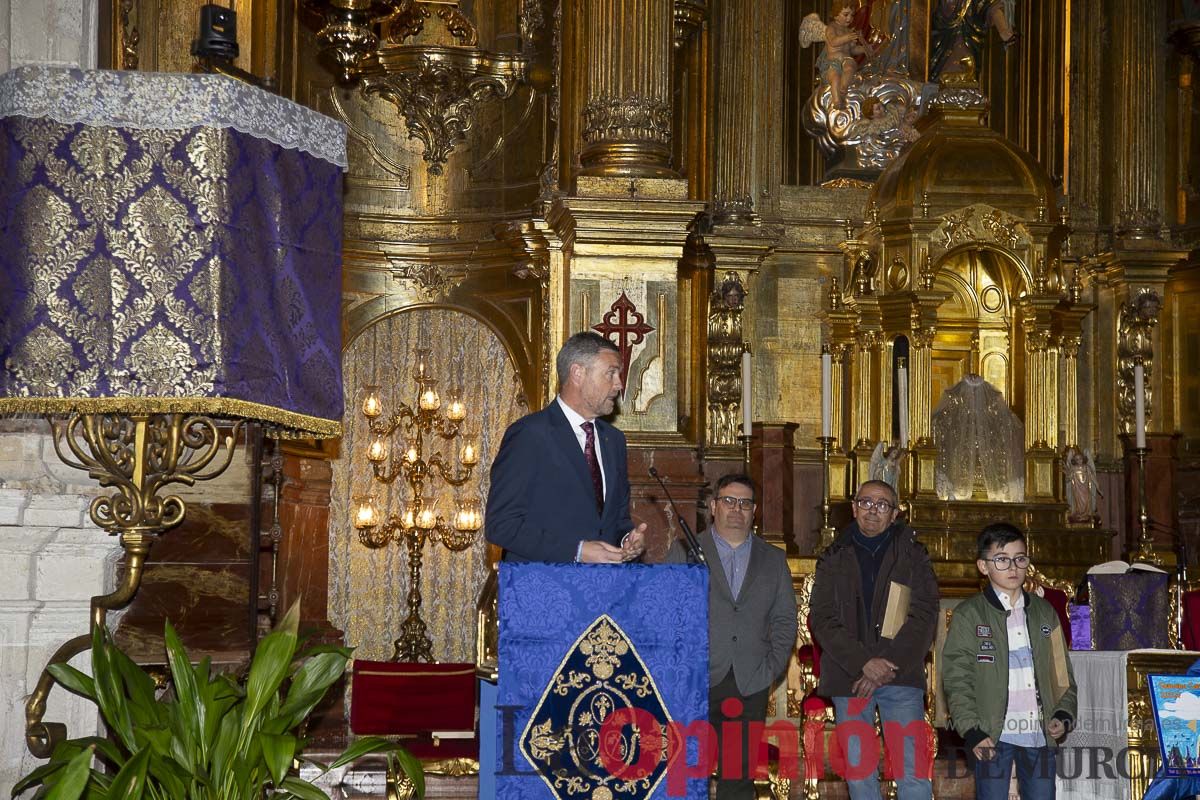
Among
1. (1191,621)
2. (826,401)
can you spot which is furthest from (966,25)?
(1191,621)

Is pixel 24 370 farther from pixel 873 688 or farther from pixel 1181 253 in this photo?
pixel 1181 253

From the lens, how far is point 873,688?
6.67m

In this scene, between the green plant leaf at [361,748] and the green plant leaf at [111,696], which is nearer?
the green plant leaf at [111,696]

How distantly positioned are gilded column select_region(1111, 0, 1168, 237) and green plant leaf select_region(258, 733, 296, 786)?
9451mm

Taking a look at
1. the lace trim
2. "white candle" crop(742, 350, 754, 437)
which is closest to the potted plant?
the lace trim

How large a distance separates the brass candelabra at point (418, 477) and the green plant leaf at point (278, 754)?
5805 mm

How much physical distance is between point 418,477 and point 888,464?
10.5ft

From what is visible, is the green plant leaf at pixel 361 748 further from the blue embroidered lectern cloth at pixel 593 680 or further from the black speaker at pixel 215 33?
the black speaker at pixel 215 33

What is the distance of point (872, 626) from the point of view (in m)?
6.77

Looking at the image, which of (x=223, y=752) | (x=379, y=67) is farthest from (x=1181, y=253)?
(x=223, y=752)

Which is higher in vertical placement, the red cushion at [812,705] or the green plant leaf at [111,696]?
the green plant leaf at [111,696]

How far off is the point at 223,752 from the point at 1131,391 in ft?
29.9

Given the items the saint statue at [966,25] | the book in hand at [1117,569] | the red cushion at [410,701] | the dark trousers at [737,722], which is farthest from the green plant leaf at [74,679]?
the saint statue at [966,25]

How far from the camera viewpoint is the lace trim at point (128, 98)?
4.88m
